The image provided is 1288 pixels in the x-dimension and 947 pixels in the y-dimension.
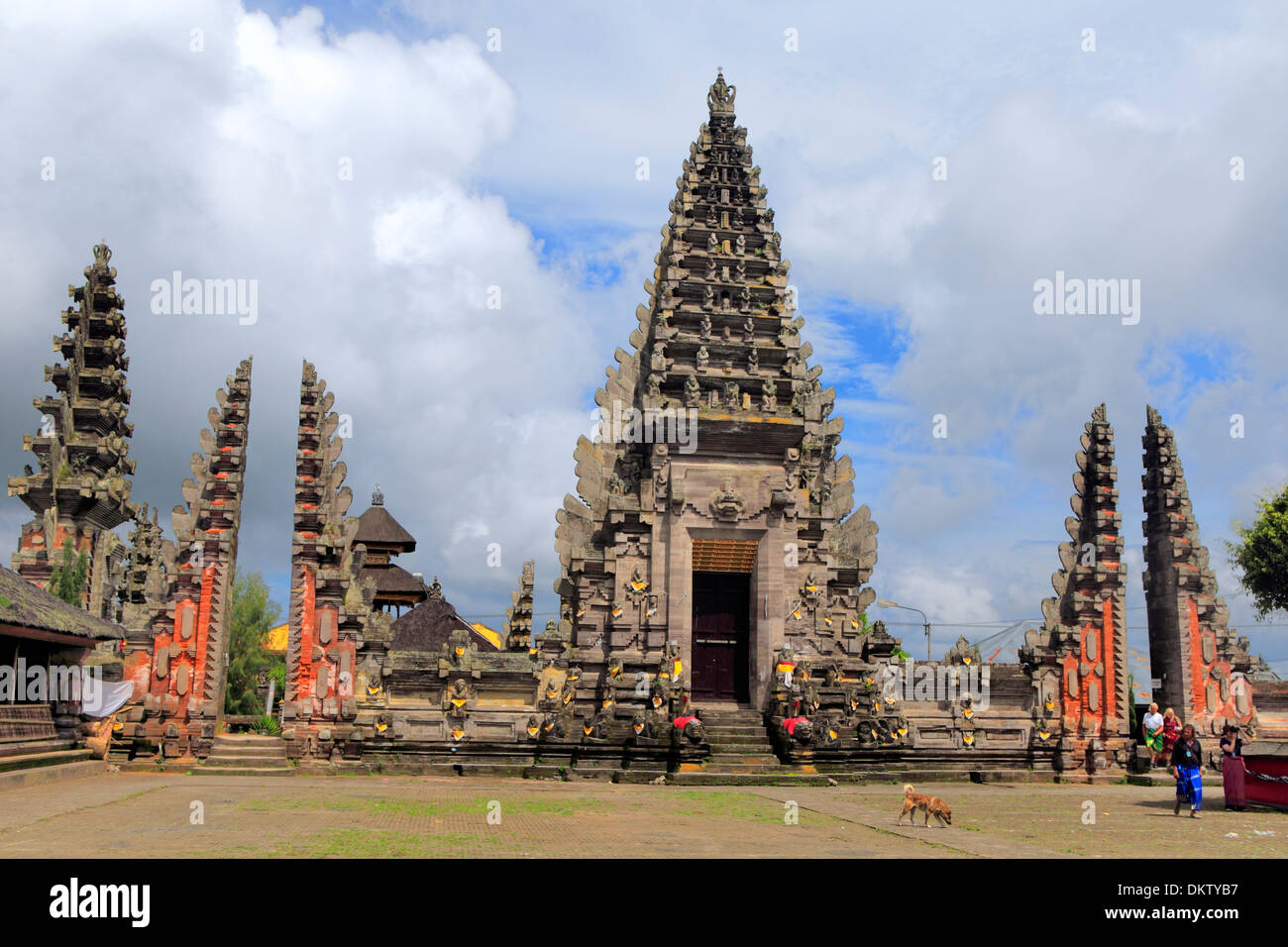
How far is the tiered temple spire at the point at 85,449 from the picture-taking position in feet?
90.4

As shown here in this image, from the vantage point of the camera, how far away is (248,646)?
144 feet

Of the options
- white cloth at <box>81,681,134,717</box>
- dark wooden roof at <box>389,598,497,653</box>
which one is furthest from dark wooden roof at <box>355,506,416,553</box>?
white cloth at <box>81,681,134,717</box>

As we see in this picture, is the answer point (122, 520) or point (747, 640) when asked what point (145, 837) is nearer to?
point (747, 640)

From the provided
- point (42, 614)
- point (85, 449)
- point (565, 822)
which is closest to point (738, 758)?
point (565, 822)

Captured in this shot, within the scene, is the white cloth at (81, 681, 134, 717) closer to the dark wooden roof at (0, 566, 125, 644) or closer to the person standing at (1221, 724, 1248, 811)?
the dark wooden roof at (0, 566, 125, 644)

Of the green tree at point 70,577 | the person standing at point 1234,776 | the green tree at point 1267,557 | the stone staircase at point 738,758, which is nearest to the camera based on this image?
the person standing at point 1234,776

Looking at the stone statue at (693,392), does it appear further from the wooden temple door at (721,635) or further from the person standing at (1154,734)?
the person standing at (1154,734)

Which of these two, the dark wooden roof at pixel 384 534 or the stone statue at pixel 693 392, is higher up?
the stone statue at pixel 693 392

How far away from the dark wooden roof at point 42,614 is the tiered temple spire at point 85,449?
5.21m

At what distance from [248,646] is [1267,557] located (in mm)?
43044

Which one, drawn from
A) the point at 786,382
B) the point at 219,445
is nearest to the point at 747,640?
the point at 786,382

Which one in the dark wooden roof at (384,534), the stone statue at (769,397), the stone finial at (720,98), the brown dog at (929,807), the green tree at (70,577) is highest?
the stone finial at (720,98)

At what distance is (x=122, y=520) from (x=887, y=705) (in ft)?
74.8

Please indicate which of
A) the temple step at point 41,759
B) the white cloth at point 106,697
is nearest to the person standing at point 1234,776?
the temple step at point 41,759
